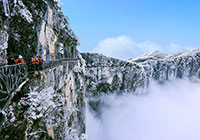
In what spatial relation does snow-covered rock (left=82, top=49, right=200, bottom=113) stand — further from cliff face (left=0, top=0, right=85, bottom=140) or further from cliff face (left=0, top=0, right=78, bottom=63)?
cliff face (left=0, top=0, right=78, bottom=63)

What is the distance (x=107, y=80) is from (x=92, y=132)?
20964mm

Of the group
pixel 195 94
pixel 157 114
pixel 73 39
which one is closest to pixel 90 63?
pixel 73 39

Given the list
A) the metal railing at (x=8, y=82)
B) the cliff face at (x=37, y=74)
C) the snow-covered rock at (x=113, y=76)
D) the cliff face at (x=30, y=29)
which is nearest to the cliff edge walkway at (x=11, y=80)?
the metal railing at (x=8, y=82)

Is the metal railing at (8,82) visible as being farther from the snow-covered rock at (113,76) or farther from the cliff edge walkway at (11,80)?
the snow-covered rock at (113,76)

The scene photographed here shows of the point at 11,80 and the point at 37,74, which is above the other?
the point at 37,74

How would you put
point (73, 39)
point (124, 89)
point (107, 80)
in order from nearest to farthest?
point (73, 39) < point (107, 80) < point (124, 89)

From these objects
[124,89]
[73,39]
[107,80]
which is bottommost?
[124,89]

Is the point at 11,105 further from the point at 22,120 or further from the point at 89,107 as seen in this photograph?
the point at 89,107

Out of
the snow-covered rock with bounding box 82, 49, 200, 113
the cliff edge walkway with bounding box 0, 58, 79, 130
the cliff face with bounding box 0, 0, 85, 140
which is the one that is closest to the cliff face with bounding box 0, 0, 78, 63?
the cliff face with bounding box 0, 0, 85, 140

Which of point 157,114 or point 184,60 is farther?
point 184,60

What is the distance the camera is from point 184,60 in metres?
87.6

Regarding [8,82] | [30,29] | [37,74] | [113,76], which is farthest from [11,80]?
[113,76]

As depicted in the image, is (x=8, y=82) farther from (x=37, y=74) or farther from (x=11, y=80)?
(x=37, y=74)

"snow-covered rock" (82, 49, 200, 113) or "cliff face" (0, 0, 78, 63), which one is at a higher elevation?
"cliff face" (0, 0, 78, 63)
